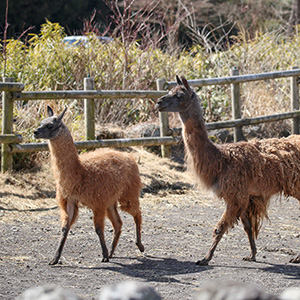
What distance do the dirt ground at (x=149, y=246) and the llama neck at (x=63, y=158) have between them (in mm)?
889

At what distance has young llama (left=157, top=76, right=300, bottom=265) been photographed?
570 centimetres

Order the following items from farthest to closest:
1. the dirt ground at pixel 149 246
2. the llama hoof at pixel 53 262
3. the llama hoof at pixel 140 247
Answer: the llama hoof at pixel 140 247, the llama hoof at pixel 53 262, the dirt ground at pixel 149 246

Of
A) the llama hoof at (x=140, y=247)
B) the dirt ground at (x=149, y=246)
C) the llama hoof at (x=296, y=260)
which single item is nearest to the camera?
the dirt ground at (x=149, y=246)

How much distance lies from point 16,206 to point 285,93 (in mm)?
8158

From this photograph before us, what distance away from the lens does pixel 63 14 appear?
2428 centimetres

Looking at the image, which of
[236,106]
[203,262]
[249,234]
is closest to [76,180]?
[203,262]

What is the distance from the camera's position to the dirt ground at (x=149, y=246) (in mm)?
4891

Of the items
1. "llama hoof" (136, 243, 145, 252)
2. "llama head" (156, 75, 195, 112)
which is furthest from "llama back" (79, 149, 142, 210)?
"llama head" (156, 75, 195, 112)

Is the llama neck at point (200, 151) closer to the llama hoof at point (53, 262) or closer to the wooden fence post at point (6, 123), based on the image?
the llama hoof at point (53, 262)

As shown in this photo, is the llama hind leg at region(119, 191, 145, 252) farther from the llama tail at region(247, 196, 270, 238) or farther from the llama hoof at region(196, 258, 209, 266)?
the llama tail at region(247, 196, 270, 238)

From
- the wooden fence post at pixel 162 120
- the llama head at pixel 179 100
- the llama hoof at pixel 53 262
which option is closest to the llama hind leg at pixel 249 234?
the llama head at pixel 179 100

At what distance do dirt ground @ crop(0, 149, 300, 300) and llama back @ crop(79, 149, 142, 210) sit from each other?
64cm

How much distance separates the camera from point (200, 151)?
579 cm

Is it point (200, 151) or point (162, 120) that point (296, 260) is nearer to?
point (200, 151)
